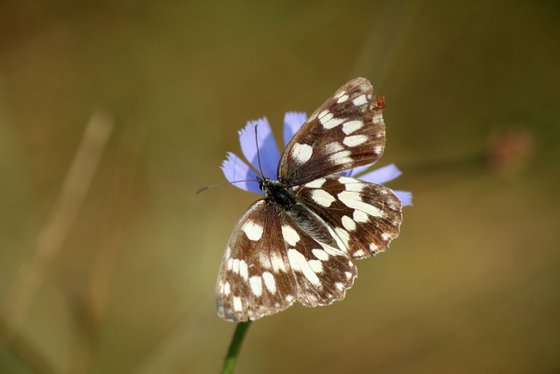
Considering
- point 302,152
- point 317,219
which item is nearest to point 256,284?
point 317,219

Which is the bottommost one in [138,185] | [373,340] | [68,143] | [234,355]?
[234,355]

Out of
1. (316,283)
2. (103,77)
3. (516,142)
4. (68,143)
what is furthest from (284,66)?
(316,283)

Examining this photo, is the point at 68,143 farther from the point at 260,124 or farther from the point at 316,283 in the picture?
the point at 316,283

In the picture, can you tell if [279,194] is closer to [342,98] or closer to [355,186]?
[355,186]

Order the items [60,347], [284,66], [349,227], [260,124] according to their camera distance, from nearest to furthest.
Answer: [349,227] < [260,124] < [60,347] < [284,66]

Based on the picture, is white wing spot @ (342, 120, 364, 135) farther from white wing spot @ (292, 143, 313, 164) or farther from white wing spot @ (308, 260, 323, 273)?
white wing spot @ (308, 260, 323, 273)

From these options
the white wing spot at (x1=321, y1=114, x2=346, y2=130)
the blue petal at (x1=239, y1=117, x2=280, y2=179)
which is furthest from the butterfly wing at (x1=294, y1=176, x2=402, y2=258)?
the blue petal at (x1=239, y1=117, x2=280, y2=179)

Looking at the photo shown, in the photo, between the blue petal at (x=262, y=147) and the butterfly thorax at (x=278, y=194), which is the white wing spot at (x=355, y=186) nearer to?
the butterfly thorax at (x=278, y=194)
